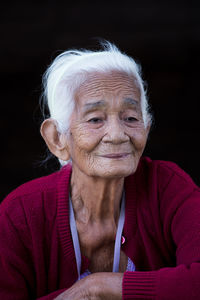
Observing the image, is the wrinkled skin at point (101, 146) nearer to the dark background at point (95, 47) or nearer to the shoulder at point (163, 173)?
the shoulder at point (163, 173)

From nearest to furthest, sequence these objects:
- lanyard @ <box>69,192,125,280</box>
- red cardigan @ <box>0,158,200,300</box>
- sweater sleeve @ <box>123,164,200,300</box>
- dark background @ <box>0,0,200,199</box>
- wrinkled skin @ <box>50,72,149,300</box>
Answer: sweater sleeve @ <box>123,164,200,300</box>, wrinkled skin @ <box>50,72,149,300</box>, red cardigan @ <box>0,158,200,300</box>, lanyard @ <box>69,192,125,280</box>, dark background @ <box>0,0,200,199</box>

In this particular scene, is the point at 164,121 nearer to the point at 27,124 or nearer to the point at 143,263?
the point at 27,124

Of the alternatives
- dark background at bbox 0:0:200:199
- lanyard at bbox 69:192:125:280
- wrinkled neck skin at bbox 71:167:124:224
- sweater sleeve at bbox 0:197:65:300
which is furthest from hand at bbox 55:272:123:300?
dark background at bbox 0:0:200:199

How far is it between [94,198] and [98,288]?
0.53 meters

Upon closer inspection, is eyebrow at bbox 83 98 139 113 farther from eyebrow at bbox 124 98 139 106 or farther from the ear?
the ear

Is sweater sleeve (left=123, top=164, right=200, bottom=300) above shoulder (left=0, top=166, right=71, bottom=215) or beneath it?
beneath

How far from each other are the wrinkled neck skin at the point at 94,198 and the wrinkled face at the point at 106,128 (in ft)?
0.45

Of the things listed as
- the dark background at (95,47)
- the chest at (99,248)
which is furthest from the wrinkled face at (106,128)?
the dark background at (95,47)

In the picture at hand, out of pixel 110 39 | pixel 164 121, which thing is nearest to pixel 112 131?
pixel 110 39

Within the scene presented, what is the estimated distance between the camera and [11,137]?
593cm

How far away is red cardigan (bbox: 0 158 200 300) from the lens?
2.12m

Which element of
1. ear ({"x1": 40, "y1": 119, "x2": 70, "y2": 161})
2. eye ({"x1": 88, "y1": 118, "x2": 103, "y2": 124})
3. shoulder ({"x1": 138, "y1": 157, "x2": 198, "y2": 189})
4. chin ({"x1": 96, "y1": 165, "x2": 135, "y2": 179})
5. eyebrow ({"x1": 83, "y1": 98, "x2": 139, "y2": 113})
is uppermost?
eyebrow ({"x1": 83, "y1": 98, "x2": 139, "y2": 113})

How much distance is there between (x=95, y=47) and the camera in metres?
5.13

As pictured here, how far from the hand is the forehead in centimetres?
85
